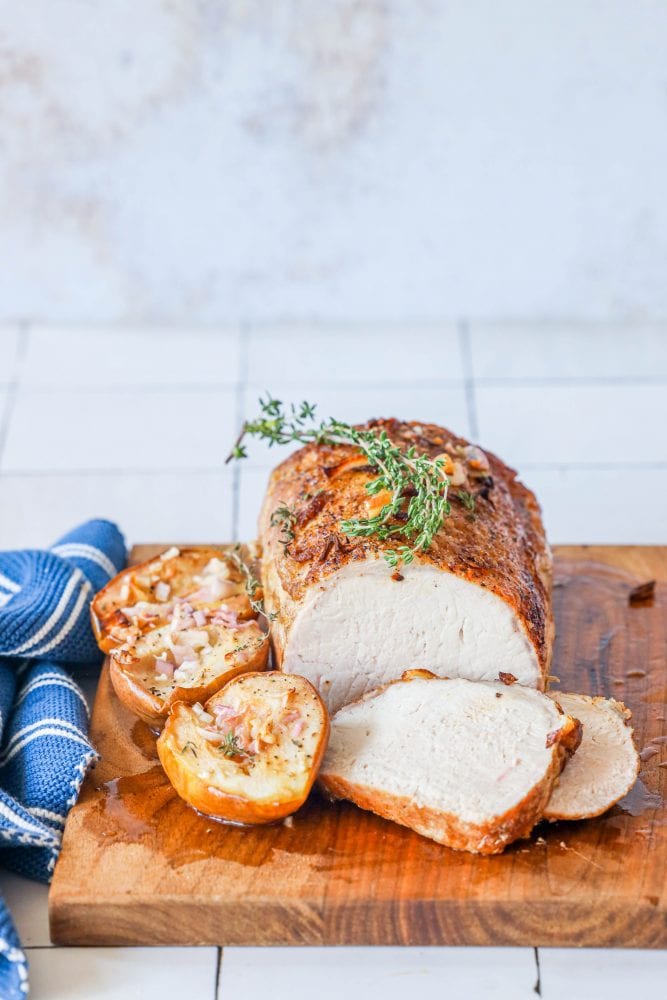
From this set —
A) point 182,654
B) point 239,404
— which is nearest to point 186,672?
point 182,654

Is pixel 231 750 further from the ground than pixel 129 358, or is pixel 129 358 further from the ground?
pixel 129 358

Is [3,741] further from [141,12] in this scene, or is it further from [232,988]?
[141,12]

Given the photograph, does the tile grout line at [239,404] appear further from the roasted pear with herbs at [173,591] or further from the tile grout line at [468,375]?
the roasted pear with herbs at [173,591]

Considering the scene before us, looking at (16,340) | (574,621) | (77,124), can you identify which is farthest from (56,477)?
(574,621)

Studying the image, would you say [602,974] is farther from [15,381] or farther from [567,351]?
[15,381]

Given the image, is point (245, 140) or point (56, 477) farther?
point (245, 140)
